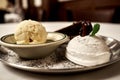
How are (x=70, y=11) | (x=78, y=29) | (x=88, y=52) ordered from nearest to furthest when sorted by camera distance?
(x=88, y=52) < (x=78, y=29) < (x=70, y=11)

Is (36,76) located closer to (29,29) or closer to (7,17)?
(29,29)

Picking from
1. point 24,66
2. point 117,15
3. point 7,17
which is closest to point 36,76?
point 24,66

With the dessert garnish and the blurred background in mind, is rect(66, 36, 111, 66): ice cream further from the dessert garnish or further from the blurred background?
the blurred background

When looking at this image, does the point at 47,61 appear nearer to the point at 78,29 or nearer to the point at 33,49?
the point at 33,49

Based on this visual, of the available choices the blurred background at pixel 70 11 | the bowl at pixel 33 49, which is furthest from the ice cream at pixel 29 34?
the blurred background at pixel 70 11

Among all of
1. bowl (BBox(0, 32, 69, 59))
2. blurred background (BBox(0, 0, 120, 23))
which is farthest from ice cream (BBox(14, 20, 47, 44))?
blurred background (BBox(0, 0, 120, 23))

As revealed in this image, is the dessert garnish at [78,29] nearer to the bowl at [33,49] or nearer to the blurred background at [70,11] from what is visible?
the bowl at [33,49]

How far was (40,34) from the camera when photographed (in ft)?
2.06

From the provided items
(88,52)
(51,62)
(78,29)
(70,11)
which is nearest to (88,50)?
Result: (88,52)

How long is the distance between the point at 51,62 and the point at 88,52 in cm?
10

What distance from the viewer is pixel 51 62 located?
0.56 metres

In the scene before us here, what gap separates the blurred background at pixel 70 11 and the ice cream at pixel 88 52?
42.1 inches

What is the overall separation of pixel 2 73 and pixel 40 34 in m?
0.17

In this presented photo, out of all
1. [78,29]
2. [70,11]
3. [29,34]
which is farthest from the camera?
[70,11]
